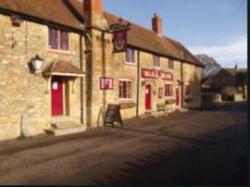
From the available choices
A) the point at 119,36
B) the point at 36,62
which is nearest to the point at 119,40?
the point at 119,36

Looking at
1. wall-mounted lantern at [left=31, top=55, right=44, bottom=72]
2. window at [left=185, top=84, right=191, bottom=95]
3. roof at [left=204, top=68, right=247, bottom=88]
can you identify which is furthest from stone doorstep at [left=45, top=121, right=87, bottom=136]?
roof at [left=204, top=68, right=247, bottom=88]

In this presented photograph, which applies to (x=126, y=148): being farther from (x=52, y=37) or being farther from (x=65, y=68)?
(x=52, y=37)

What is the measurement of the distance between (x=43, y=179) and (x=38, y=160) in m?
2.15

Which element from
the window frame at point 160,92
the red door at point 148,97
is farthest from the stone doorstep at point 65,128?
the window frame at point 160,92

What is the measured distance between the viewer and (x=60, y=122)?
16578mm

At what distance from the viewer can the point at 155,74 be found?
88.1 ft

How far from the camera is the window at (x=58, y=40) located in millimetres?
16578

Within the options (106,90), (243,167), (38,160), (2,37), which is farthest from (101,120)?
(243,167)

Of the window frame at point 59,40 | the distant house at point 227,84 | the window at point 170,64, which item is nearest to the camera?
the window frame at point 59,40

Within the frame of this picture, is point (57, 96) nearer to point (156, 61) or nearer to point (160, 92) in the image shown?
point (156, 61)

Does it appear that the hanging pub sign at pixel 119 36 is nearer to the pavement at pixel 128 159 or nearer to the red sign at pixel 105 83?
the red sign at pixel 105 83

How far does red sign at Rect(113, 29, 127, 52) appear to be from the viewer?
Result: 63.7 feet

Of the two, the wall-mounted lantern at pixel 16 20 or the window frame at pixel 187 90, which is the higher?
the wall-mounted lantern at pixel 16 20

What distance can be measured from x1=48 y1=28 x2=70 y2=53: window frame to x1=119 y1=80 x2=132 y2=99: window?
5.54 metres
